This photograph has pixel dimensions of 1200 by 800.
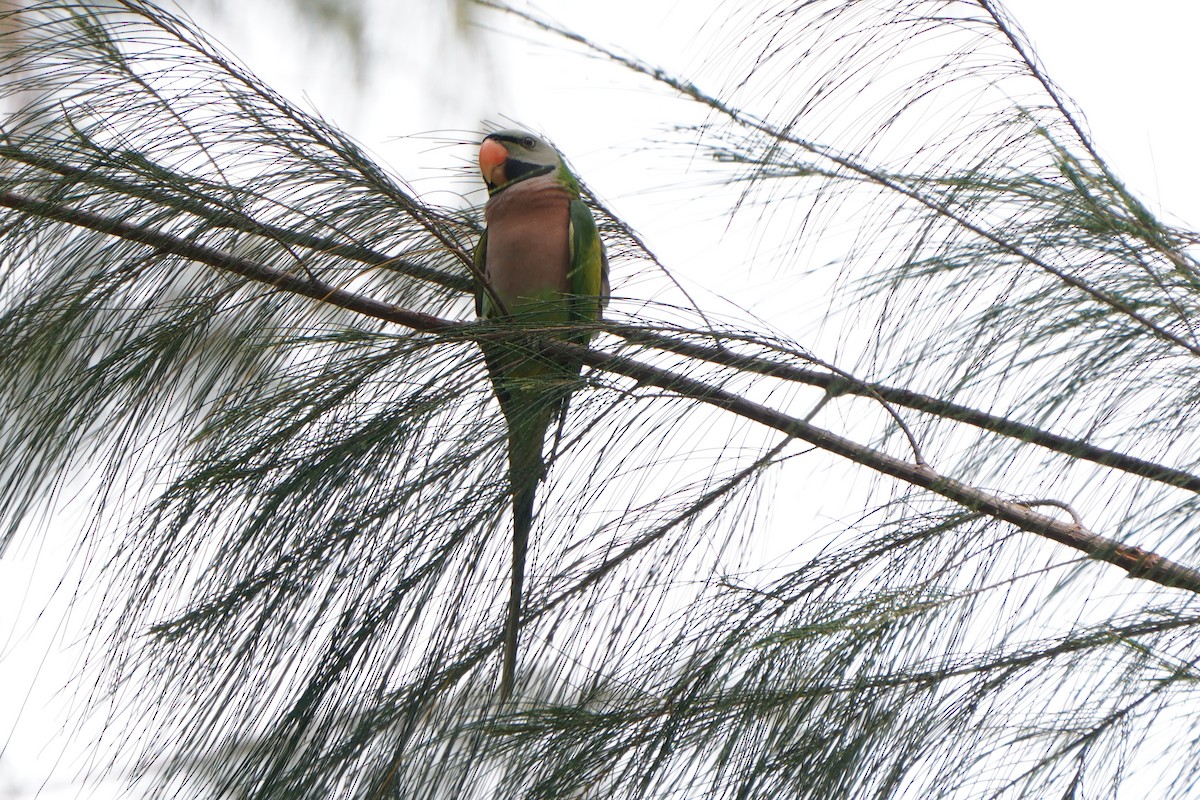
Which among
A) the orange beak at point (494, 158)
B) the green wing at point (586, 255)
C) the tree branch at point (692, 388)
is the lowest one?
the tree branch at point (692, 388)

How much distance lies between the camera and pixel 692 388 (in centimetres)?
96

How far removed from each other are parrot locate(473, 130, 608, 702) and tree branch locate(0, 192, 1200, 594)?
4 centimetres

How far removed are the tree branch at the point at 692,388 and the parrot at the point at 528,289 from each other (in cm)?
4

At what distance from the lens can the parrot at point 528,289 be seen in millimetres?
918

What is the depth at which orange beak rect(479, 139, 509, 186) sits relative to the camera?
2.24 metres

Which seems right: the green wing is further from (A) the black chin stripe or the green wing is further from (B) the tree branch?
(B) the tree branch

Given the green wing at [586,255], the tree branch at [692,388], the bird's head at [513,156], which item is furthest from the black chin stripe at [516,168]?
the tree branch at [692,388]

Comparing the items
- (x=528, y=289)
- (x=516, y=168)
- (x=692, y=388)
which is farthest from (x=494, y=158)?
(x=692, y=388)

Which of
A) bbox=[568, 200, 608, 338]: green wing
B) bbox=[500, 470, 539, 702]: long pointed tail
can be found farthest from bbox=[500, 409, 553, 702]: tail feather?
bbox=[568, 200, 608, 338]: green wing

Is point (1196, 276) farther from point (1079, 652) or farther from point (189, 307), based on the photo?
point (189, 307)

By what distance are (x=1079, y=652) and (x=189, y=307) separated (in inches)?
34.3

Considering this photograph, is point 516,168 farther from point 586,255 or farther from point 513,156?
point 586,255

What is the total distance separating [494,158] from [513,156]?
0.32ft

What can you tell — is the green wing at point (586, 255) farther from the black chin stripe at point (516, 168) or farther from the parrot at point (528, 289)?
the black chin stripe at point (516, 168)
